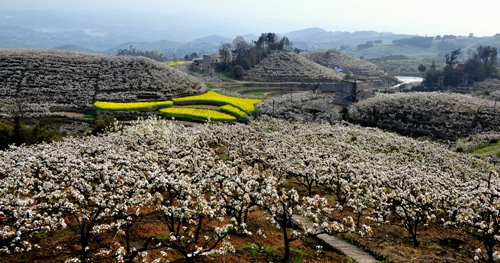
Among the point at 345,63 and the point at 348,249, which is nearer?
the point at 348,249

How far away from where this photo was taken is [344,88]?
300 feet

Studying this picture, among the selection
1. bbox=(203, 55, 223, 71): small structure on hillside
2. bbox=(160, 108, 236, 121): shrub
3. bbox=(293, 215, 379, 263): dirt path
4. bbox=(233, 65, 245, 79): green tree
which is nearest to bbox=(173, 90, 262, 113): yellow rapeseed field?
bbox=(160, 108, 236, 121): shrub

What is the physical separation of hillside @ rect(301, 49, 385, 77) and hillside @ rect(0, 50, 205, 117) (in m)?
86.1

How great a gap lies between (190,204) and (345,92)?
80.3 meters

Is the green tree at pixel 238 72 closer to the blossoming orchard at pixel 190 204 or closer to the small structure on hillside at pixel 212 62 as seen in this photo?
the small structure on hillside at pixel 212 62

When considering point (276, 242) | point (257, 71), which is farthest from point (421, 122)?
point (257, 71)

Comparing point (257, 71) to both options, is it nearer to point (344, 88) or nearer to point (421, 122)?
point (344, 88)

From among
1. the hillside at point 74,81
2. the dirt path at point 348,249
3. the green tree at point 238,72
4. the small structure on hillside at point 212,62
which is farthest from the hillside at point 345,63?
the dirt path at point 348,249

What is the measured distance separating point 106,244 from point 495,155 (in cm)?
4464

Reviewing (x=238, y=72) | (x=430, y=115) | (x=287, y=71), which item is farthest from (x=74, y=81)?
(x=430, y=115)

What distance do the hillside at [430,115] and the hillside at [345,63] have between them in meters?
82.6

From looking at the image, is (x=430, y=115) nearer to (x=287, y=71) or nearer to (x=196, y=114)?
(x=196, y=114)

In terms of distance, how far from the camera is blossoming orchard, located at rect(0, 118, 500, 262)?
1372cm

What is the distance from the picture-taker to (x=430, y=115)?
63031 millimetres
